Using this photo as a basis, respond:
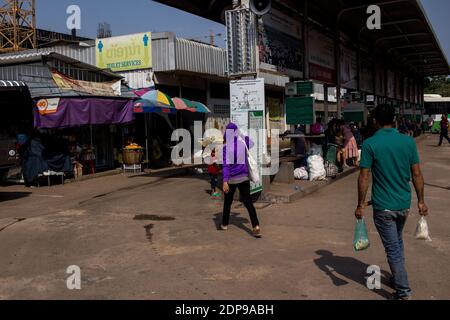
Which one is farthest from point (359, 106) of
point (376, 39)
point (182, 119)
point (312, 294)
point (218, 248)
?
point (312, 294)

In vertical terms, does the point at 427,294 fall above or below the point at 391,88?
below

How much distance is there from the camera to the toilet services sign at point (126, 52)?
58.1ft

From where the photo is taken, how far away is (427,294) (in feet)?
15.0

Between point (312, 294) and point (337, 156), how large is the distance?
926 cm

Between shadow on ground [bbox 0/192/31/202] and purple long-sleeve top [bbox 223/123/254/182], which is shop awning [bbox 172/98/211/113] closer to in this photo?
shadow on ground [bbox 0/192/31/202]

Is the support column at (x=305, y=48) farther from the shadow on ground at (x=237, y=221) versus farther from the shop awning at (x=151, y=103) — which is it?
the shadow on ground at (x=237, y=221)

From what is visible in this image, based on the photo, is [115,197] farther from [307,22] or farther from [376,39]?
[376,39]

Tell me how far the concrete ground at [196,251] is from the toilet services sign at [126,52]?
8516 mm

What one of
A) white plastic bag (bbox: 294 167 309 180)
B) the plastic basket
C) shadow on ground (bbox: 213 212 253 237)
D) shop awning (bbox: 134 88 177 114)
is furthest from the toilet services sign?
shadow on ground (bbox: 213 212 253 237)

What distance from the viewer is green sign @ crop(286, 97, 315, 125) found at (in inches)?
475

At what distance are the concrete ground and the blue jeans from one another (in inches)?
11.4

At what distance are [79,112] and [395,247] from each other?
10.8m

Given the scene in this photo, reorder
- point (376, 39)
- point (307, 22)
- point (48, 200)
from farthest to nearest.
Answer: point (376, 39) < point (307, 22) < point (48, 200)
